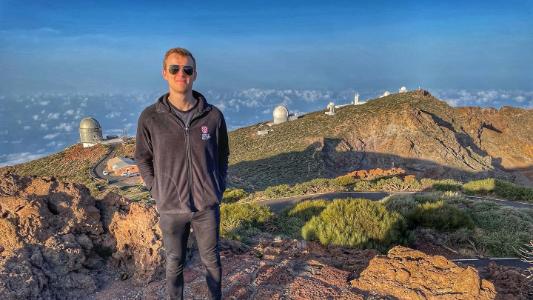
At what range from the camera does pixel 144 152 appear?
11.0ft

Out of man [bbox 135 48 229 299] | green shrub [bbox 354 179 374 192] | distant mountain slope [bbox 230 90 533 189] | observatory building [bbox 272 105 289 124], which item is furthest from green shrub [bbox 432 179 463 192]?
observatory building [bbox 272 105 289 124]

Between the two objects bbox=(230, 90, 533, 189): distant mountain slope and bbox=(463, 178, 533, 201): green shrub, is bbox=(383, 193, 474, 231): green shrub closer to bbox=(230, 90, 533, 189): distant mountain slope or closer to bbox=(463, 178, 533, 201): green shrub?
bbox=(463, 178, 533, 201): green shrub

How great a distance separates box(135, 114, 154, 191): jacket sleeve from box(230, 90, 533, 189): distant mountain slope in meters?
20.7

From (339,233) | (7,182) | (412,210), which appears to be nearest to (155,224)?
(7,182)

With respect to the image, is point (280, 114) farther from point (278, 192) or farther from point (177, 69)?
point (177, 69)

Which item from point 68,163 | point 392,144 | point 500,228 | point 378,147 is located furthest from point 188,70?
point 68,163

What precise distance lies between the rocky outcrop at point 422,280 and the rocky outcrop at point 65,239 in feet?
8.19

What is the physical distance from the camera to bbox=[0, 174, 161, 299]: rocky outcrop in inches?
146

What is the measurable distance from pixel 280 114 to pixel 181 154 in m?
41.9

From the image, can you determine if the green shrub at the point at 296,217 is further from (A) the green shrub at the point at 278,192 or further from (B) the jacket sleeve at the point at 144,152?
(A) the green shrub at the point at 278,192

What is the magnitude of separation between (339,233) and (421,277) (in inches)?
82.7

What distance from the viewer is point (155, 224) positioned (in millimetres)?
4480

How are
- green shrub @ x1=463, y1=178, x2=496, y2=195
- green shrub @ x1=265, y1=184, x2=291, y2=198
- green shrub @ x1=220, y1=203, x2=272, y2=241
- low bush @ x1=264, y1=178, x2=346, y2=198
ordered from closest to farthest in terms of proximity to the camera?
green shrub @ x1=220, y1=203, x2=272, y2=241
green shrub @ x1=463, y1=178, x2=496, y2=195
green shrub @ x1=265, y1=184, x2=291, y2=198
low bush @ x1=264, y1=178, x2=346, y2=198

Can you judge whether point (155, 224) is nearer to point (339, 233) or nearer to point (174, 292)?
point (174, 292)
